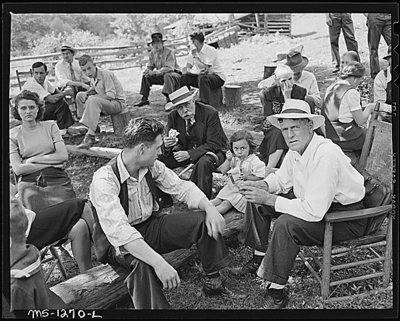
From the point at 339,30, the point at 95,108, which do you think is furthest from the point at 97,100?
the point at 339,30

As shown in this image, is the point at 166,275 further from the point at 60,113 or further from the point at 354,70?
the point at 60,113

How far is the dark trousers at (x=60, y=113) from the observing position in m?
6.01

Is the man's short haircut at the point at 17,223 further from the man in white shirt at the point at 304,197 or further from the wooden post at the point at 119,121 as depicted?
the wooden post at the point at 119,121

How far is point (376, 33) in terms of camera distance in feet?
14.2

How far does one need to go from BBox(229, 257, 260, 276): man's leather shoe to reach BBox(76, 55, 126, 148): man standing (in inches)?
116

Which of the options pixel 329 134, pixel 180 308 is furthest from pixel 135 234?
pixel 329 134

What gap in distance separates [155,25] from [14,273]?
2.27m

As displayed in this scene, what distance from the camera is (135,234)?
11.3 ft

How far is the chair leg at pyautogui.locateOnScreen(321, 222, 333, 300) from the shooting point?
3666 mm

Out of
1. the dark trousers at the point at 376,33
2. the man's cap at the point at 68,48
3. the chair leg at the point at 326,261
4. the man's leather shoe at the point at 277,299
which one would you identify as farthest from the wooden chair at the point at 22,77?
the dark trousers at the point at 376,33

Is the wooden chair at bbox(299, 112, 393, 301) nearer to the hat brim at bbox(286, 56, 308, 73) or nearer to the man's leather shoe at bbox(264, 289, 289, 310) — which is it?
the man's leather shoe at bbox(264, 289, 289, 310)

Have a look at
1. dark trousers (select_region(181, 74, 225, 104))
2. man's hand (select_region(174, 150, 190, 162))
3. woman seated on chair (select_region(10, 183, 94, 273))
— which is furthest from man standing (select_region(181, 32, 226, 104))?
woman seated on chair (select_region(10, 183, 94, 273))

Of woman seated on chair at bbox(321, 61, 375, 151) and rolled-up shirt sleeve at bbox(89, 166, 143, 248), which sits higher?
woman seated on chair at bbox(321, 61, 375, 151)

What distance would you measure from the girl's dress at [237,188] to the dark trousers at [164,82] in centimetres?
207
